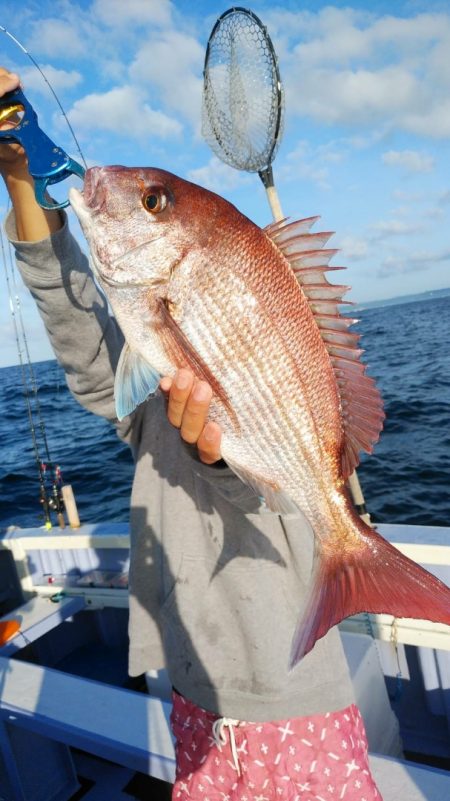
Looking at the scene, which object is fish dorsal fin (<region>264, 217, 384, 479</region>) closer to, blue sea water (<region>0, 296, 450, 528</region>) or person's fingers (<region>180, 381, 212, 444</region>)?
person's fingers (<region>180, 381, 212, 444</region>)

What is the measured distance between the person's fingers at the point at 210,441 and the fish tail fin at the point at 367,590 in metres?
0.46

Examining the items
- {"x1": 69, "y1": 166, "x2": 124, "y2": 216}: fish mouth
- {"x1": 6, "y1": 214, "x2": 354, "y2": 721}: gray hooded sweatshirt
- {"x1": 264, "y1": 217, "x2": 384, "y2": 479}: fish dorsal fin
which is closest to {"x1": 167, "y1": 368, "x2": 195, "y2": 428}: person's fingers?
{"x1": 6, "y1": 214, "x2": 354, "y2": 721}: gray hooded sweatshirt

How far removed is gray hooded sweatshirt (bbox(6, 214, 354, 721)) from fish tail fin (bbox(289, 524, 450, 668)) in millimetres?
214

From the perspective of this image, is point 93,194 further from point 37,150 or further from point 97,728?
point 97,728

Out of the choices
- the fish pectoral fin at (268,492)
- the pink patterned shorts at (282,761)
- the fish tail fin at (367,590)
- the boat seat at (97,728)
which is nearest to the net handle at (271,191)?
the fish pectoral fin at (268,492)

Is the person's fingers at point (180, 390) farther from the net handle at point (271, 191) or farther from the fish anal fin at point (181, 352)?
the net handle at point (271, 191)

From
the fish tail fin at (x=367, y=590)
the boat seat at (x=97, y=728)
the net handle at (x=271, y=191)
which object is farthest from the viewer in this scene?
the net handle at (x=271, y=191)

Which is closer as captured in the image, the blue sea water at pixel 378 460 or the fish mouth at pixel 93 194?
the fish mouth at pixel 93 194

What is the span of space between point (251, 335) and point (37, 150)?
903 mm

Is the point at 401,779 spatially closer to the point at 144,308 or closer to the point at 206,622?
the point at 206,622

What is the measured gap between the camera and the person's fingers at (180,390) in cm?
152

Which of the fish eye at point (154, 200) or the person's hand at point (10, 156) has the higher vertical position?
the person's hand at point (10, 156)

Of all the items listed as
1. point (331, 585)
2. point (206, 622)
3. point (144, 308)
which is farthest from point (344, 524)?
point (144, 308)

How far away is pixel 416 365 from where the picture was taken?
72.1 ft
